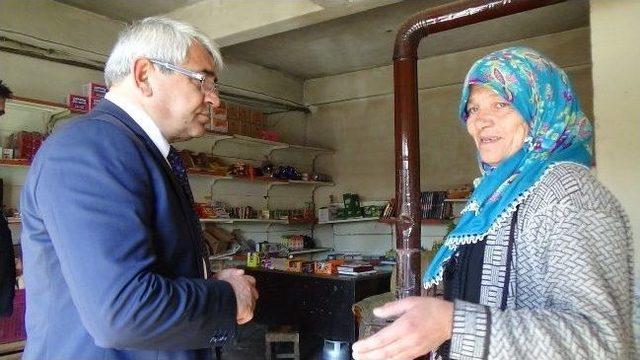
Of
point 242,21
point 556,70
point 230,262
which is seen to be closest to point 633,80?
→ point 556,70

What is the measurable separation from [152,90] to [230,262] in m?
4.18

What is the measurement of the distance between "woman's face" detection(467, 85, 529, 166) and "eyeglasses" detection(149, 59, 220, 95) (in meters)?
0.70

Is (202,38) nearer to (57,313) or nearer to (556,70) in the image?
(57,313)

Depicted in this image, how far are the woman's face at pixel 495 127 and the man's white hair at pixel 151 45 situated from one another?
0.75 metres

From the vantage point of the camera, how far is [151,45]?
1153 mm

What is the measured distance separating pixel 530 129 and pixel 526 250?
12.3 inches

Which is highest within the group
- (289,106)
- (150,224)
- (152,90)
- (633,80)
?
(289,106)

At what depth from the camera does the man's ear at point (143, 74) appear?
1.13 m

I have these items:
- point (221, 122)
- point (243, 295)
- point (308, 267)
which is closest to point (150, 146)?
point (243, 295)

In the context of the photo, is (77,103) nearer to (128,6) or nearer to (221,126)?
(128,6)

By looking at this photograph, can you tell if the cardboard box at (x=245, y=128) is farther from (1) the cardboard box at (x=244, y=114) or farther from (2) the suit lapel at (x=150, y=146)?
(2) the suit lapel at (x=150, y=146)

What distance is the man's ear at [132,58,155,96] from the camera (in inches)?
44.4

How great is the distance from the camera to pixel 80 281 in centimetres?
87

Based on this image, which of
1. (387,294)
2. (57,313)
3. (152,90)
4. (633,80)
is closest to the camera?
(57,313)
